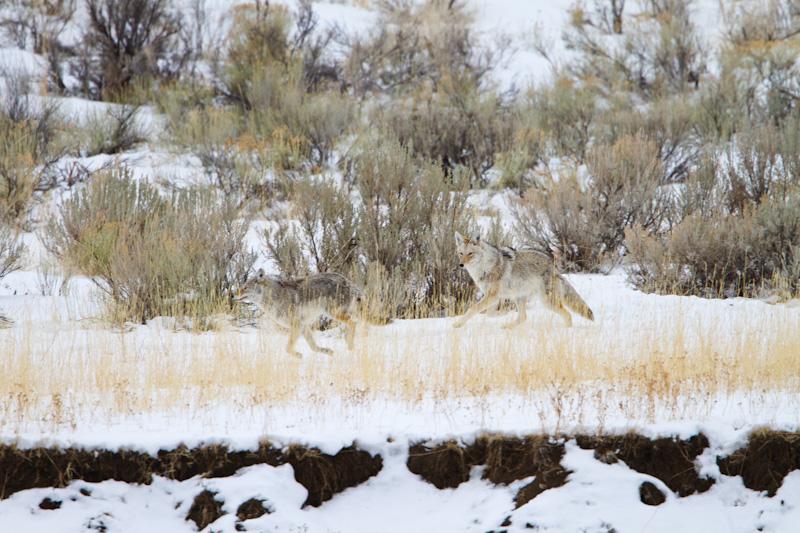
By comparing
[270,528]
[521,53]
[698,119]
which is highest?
[521,53]

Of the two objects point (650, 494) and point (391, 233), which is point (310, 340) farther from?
point (650, 494)

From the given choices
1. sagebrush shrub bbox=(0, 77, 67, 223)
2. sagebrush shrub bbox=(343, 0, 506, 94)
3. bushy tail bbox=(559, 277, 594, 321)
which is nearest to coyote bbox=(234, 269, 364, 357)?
bushy tail bbox=(559, 277, 594, 321)

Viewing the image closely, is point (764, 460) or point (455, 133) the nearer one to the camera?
point (764, 460)

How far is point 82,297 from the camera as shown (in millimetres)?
8383

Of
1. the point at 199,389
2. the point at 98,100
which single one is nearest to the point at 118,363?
the point at 199,389

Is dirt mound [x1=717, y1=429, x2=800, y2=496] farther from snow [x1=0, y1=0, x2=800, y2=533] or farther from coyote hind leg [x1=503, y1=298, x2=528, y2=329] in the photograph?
coyote hind leg [x1=503, y1=298, x2=528, y2=329]

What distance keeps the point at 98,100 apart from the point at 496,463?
14.9 metres

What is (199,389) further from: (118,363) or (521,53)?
(521,53)

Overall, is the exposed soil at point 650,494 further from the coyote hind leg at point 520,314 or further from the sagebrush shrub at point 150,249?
the sagebrush shrub at point 150,249

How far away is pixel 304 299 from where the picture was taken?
6355 mm

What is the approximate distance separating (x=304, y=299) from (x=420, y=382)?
1.78 m

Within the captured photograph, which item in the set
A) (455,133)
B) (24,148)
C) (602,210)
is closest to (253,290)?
(602,210)

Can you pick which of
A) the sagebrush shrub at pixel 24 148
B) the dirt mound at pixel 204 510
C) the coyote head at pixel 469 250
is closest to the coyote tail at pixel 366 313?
the coyote head at pixel 469 250

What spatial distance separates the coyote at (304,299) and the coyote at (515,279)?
43.3 inches
